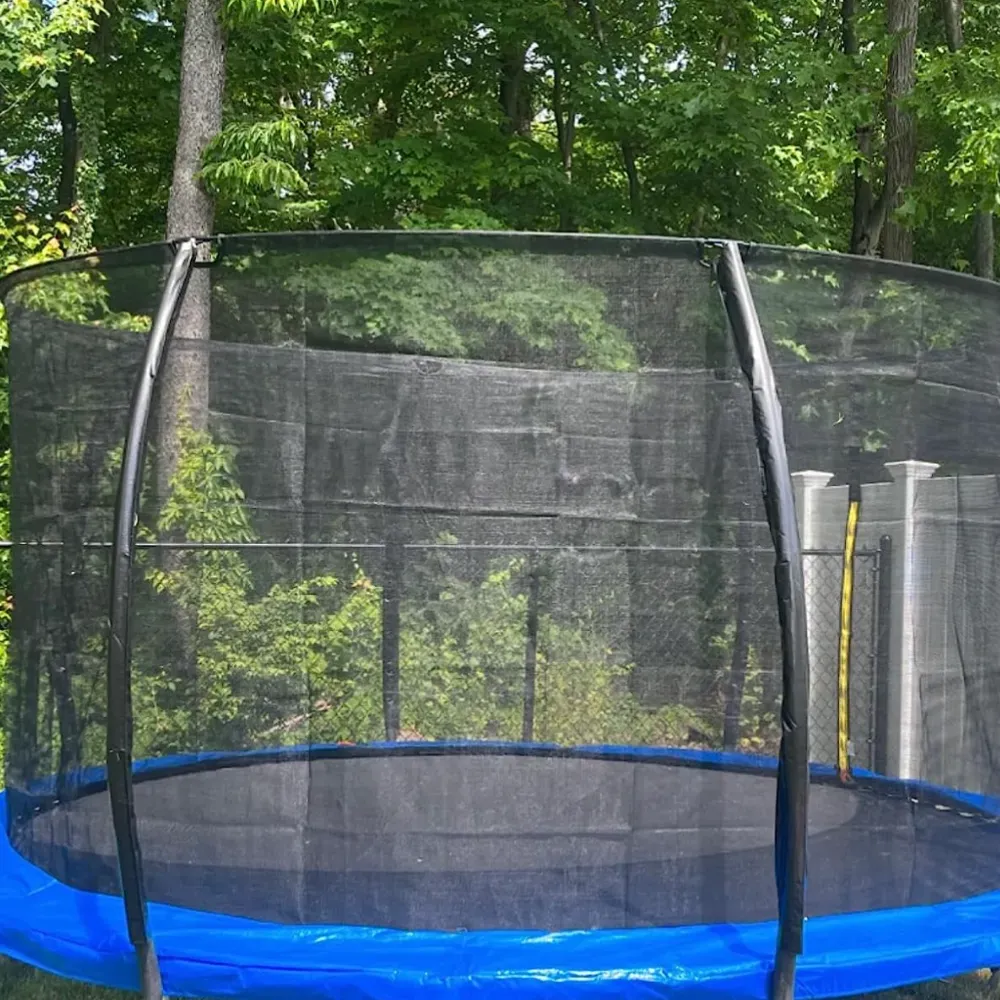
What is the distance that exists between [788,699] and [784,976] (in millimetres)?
446

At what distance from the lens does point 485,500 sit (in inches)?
79.7

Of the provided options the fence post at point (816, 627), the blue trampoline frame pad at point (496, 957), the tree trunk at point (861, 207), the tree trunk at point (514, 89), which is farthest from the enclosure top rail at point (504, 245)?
the tree trunk at point (861, 207)

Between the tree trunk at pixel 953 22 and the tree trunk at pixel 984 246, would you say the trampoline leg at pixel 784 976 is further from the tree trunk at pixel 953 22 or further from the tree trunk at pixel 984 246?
the tree trunk at pixel 984 246

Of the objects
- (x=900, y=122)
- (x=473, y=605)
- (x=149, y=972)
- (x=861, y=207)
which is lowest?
(x=149, y=972)

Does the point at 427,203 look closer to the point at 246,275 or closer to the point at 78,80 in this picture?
the point at 78,80

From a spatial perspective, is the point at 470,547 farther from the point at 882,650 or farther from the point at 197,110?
the point at 197,110

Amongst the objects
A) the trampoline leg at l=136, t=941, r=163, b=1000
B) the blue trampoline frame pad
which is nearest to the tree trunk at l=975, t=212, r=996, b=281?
the blue trampoline frame pad

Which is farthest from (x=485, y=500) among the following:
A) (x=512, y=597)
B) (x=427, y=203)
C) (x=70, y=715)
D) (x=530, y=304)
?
(x=427, y=203)

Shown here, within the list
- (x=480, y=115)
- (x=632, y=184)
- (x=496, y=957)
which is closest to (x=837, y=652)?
(x=496, y=957)

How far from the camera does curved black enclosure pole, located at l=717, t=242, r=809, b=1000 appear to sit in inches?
69.5

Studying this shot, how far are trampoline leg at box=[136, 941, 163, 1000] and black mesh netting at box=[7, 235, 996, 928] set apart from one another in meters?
0.15

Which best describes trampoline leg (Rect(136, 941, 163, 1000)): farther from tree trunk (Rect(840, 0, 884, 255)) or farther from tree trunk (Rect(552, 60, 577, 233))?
tree trunk (Rect(840, 0, 884, 255))

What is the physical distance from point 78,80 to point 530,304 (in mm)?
6228

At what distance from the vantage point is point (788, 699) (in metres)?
1.77
